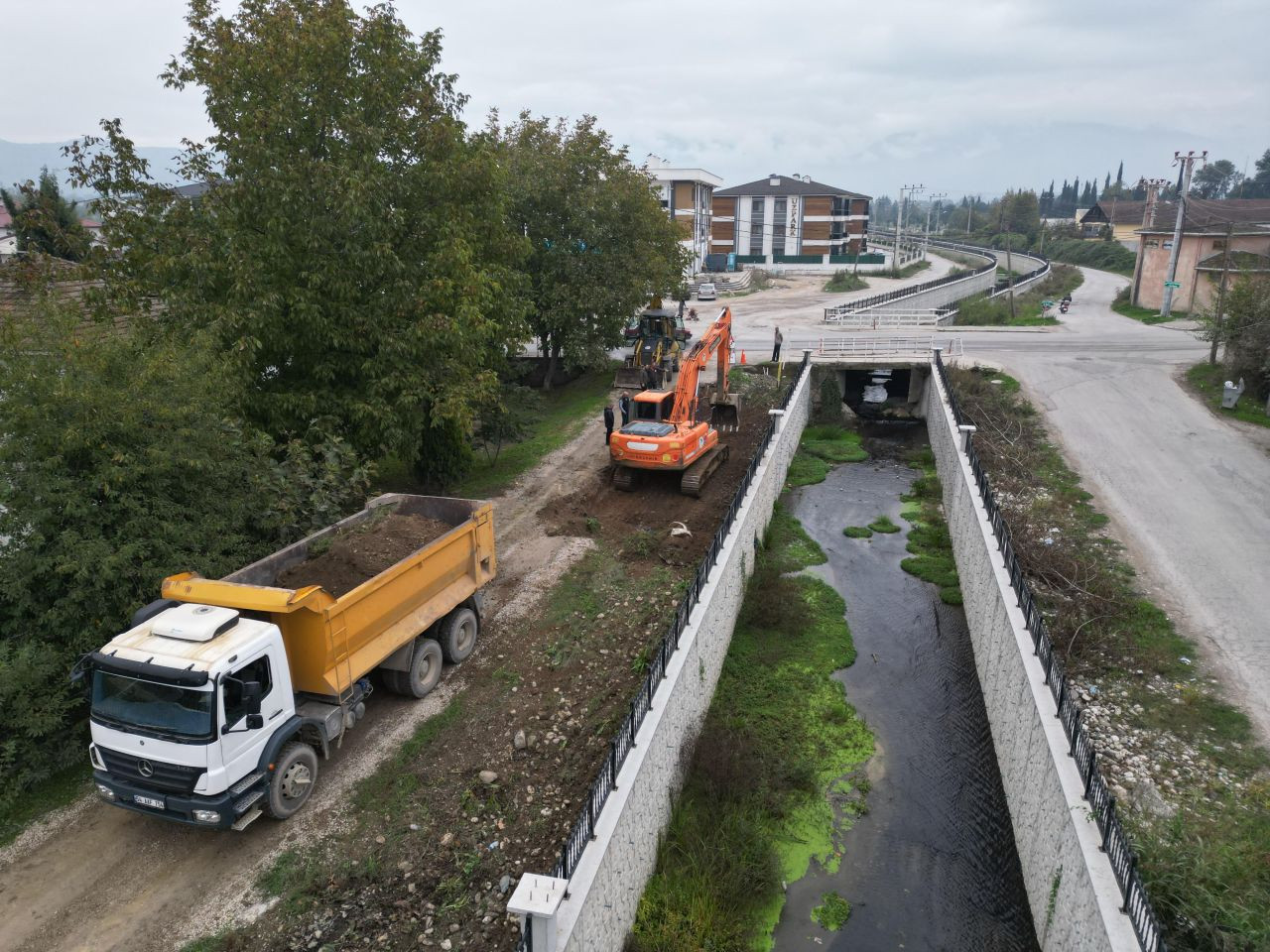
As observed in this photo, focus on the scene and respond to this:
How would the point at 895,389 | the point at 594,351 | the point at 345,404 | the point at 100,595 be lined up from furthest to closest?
the point at 895,389 < the point at 594,351 < the point at 345,404 < the point at 100,595

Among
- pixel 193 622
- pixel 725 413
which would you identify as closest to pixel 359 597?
pixel 193 622

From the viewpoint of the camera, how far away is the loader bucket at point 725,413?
81.6 ft

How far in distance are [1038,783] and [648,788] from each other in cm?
442

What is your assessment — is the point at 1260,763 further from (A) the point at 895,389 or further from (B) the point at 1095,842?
(A) the point at 895,389

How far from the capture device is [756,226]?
9094 cm

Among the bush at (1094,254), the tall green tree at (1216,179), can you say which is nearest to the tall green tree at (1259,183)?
the tall green tree at (1216,179)

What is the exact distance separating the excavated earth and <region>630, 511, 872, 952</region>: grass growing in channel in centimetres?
138

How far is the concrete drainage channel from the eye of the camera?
22.1 ft

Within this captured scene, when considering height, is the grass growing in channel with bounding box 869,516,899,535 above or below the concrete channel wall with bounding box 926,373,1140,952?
below

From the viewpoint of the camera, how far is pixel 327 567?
10.5 m

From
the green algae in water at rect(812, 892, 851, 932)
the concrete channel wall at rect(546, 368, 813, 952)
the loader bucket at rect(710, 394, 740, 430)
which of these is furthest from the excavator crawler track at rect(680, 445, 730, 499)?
the green algae in water at rect(812, 892, 851, 932)

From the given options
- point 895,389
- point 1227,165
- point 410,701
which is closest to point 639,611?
point 410,701

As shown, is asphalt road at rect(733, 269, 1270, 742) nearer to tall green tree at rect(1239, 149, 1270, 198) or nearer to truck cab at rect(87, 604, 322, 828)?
truck cab at rect(87, 604, 322, 828)

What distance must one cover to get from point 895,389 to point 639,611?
81.7ft
